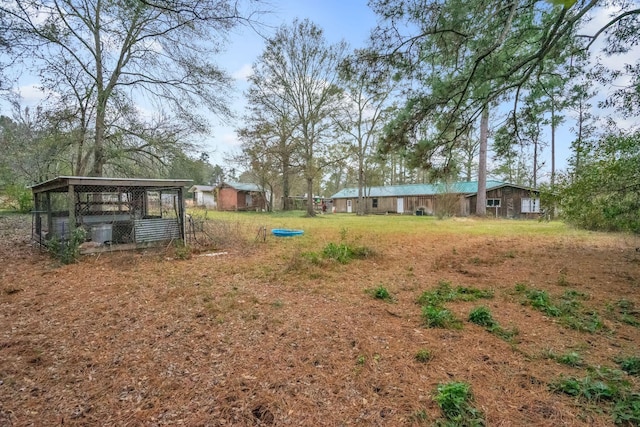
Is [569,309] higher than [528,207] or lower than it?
lower

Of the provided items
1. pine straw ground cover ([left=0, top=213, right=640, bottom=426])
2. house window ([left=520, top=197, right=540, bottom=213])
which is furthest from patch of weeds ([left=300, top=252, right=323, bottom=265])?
house window ([left=520, top=197, right=540, bottom=213])

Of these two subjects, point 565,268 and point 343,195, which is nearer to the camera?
point 565,268

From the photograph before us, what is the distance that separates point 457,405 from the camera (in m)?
2.07

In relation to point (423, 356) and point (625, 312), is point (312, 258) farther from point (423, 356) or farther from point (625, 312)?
point (625, 312)

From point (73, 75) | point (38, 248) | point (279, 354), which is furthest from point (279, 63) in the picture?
point (279, 354)

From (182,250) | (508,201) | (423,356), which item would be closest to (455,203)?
(508,201)

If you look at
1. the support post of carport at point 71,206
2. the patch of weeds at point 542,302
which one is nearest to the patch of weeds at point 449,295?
the patch of weeds at point 542,302

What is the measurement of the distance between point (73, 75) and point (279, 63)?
49.4ft

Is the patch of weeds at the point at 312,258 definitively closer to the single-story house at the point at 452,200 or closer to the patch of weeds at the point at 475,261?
the patch of weeds at the point at 475,261

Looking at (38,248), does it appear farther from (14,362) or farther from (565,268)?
(565,268)

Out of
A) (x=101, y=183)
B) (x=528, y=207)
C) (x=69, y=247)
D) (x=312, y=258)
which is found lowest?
(x=312, y=258)

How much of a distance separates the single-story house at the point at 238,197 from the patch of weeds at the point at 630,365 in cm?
2870

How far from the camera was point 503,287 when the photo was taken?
5145mm

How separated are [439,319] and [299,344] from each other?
1703 mm
